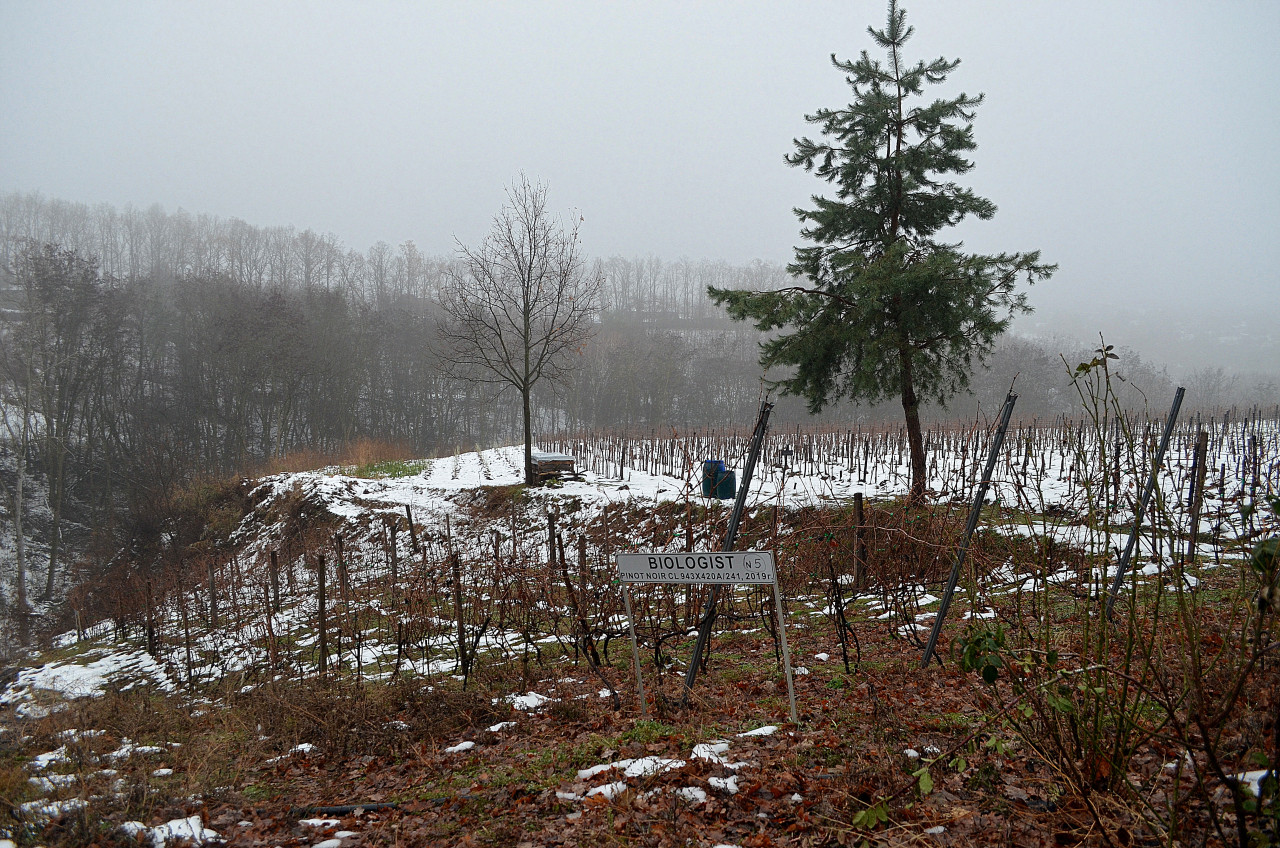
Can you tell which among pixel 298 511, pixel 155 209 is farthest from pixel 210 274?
pixel 298 511

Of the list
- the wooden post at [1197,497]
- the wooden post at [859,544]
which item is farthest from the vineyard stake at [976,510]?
the wooden post at [859,544]

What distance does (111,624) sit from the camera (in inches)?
580

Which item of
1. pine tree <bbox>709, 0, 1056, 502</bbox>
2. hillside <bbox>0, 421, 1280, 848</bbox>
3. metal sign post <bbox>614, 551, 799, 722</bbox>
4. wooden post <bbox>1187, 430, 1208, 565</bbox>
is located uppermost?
pine tree <bbox>709, 0, 1056, 502</bbox>

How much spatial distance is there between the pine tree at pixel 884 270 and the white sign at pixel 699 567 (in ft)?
25.8

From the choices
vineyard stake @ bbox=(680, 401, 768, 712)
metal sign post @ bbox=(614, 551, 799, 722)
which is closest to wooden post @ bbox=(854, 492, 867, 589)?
vineyard stake @ bbox=(680, 401, 768, 712)

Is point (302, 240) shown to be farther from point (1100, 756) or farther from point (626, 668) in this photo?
point (1100, 756)

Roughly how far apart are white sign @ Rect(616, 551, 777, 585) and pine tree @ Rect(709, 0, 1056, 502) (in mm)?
7854

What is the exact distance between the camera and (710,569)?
405 centimetres

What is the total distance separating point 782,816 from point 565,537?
1167 cm

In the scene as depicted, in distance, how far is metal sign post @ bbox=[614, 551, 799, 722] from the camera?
12.9ft

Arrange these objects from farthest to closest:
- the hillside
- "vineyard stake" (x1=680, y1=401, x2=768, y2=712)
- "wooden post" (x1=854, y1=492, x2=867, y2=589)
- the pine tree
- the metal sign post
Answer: the pine tree
"wooden post" (x1=854, y1=492, x2=867, y2=589)
"vineyard stake" (x1=680, y1=401, x2=768, y2=712)
the metal sign post
the hillside

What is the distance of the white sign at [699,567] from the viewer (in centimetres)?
394

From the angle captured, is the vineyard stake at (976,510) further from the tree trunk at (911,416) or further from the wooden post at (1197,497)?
the tree trunk at (911,416)

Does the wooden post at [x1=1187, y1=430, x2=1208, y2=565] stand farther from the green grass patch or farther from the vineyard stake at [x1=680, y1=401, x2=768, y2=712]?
the green grass patch
